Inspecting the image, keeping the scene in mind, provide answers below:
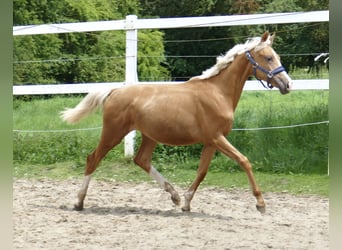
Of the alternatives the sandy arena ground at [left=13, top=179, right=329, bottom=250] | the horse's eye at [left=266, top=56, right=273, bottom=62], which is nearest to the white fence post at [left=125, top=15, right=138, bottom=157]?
the sandy arena ground at [left=13, top=179, right=329, bottom=250]

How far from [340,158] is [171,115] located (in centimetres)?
315

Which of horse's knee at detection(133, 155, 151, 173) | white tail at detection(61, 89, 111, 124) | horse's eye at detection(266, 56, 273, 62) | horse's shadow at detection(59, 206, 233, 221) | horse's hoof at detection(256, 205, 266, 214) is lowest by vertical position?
horse's shadow at detection(59, 206, 233, 221)

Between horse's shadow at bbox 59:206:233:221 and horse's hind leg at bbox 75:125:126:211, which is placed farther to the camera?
horse's hind leg at bbox 75:125:126:211

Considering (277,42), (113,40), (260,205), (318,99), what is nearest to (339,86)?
(260,205)

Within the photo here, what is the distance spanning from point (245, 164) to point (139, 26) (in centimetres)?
290

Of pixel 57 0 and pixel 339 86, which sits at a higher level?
pixel 57 0

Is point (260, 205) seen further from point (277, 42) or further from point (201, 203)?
point (277, 42)

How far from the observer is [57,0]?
11.4 metres

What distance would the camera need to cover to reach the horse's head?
12.1 feet

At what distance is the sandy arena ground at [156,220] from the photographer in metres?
2.96

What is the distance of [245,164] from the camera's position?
3.65m

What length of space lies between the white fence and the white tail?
1.66m

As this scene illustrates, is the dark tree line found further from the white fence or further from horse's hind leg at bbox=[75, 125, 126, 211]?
horse's hind leg at bbox=[75, 125, 126, 211]

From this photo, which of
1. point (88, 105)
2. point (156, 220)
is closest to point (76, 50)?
point (88, 105)
